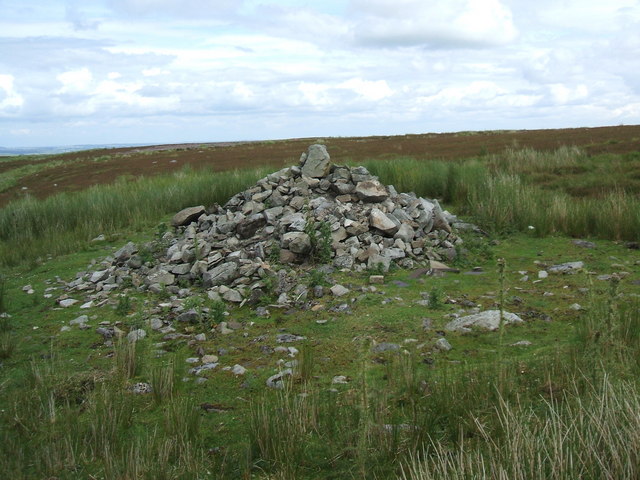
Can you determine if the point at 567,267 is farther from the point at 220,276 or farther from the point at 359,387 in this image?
the point at 359,387

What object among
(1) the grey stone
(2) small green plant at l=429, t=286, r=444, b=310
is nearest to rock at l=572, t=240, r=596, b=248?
(2) small green plant at l=429, t=286, r=444, b=310

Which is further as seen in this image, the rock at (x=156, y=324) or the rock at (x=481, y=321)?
the rock at (x=156, y=324)

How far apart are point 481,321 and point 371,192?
4479 millimetres

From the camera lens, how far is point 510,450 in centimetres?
295

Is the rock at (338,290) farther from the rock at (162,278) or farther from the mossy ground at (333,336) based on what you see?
the rock at (162,278)

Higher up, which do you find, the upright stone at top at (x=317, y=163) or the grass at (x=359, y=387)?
the upright stone at top at (x=317, y=163)

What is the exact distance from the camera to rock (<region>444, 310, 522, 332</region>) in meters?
6.11

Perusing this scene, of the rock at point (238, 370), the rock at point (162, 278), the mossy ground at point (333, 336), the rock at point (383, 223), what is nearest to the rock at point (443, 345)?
the mossy ground at point (333, 336)

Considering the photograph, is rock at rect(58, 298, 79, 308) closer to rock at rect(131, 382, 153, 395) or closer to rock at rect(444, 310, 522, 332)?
rock at rect(131, 382, 153, 395)

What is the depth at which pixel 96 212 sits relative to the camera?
536 inches

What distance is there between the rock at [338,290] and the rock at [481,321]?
171cm

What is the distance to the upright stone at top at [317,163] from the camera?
36.2 feet

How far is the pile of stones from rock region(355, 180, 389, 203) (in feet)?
0.06

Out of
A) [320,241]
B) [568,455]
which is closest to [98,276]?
[320,241]
